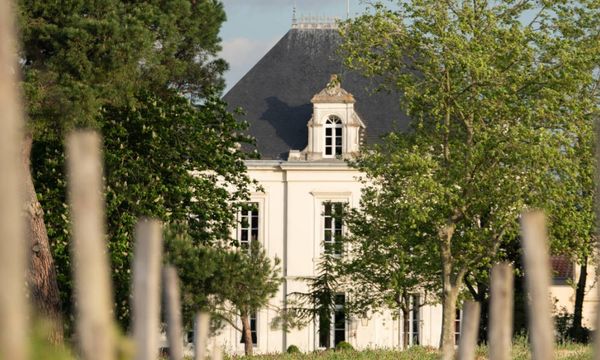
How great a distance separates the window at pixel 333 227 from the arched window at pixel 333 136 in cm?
237

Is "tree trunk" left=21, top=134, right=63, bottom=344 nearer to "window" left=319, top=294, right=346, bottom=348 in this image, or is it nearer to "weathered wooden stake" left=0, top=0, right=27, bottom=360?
Result: "weathered wooden stake" left=0, top=0, right=27, bottom=360

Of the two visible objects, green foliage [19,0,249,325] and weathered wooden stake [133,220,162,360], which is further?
green foliage [19,0,249,325]

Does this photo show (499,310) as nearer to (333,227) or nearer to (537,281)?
(537,281)

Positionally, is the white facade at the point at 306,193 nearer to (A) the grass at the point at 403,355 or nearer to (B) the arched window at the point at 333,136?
(B) the arched window at the point at 333,136

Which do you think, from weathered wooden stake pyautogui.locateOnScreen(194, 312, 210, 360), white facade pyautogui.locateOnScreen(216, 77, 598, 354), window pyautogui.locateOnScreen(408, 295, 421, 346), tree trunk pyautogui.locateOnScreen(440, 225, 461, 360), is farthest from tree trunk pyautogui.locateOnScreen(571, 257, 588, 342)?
weathered wooden stake pyautogui.locateOnScreen(194, 312, 210, 360)

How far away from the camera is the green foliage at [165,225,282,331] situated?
79.3ft

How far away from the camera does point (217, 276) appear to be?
24859mm

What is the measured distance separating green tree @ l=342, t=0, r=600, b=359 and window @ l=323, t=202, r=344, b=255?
5.25 metres

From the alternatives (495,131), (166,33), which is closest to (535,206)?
(495,131)

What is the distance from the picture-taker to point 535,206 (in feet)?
86.0

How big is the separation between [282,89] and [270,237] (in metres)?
6.26

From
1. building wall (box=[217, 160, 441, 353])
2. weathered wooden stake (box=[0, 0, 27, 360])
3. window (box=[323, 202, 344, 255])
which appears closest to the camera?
weathered wooden stake (box=[0, 0, 27, 360])

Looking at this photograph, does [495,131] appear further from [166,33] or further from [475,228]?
[166,33]

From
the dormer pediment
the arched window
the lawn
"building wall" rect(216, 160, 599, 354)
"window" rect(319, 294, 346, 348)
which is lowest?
"window" rect(319, 294, 346, 348)
